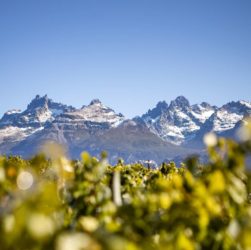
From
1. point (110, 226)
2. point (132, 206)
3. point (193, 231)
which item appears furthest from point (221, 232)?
point (110, 226)

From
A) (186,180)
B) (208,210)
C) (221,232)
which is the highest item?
(186,180)

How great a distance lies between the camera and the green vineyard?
3.92ft

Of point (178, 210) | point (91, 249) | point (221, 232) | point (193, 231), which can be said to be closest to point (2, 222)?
point (91, 249)

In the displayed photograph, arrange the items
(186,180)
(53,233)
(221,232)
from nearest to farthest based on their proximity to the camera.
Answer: (53,233) → (186,180) → (221,232)

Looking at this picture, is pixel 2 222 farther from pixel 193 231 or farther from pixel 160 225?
pixel 193 231

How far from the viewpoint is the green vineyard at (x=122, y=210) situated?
1.19 m

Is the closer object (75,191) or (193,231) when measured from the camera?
(193,231)

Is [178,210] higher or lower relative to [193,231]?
higher

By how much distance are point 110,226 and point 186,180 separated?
0.46m

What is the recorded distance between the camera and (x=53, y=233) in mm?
1347

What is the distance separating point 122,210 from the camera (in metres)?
2.24

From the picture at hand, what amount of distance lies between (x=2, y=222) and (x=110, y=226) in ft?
2.10

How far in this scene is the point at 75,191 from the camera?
3.17 meters

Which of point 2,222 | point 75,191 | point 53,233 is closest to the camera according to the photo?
point 53,233
